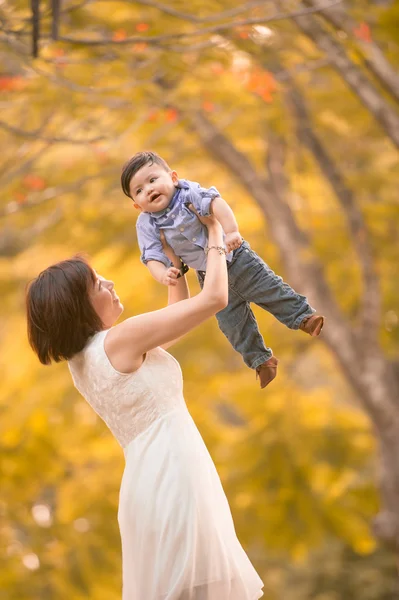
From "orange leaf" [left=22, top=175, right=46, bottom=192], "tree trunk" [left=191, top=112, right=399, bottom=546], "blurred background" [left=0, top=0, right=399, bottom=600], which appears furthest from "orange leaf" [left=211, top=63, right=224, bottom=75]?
"orange leaf" [left=22, top=175, right=46, bottom=192]

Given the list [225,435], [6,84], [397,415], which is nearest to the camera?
[6,84]

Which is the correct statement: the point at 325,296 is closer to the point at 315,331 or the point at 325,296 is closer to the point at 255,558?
the point at 315,331

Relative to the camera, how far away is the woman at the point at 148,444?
109 inches

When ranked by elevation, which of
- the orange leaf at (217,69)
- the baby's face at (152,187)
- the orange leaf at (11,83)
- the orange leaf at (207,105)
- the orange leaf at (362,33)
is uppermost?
the baby's face at (152,187)

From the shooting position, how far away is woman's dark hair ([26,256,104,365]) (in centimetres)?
280

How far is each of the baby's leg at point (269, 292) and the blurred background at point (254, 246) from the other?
365 cm

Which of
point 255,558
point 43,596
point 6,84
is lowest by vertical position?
point 255,558

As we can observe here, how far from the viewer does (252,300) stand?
269cm

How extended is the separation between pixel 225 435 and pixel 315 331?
7.22 m

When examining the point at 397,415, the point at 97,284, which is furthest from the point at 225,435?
the point at 97,284

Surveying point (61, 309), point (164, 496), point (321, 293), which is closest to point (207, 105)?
point (321, 293)

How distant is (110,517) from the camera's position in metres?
8.98

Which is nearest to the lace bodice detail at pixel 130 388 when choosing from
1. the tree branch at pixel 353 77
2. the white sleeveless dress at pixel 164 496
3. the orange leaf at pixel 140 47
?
the white sleeveless dress at pixel 164 496

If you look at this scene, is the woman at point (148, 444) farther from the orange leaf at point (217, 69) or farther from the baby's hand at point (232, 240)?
the orange leaf at point (217, 69)
